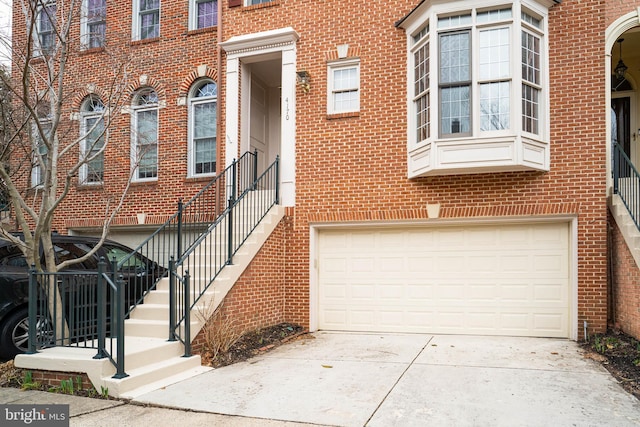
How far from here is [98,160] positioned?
12.4 metres

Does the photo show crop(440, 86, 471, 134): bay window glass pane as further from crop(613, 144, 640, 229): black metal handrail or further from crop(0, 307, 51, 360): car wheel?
crop(0, 307, 51, 360): car wheel

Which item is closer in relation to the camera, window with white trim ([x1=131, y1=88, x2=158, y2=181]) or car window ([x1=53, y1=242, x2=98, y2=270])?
car window ([x1=53, y1=242, x2=98, y2=270])

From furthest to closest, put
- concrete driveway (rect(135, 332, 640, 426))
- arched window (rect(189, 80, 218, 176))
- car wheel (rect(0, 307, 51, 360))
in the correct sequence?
arched window (rect(189, 80, 218, 176)) → car wheel (rect(0, 307, 51, 360)) → concrete driveway (rect(135, 332, 640, 426))

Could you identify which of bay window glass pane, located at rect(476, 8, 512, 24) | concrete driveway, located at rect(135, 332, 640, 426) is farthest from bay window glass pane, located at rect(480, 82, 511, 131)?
concrete driveway, located at rect(135, 332, 640, 426)

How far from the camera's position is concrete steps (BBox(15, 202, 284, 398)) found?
578 centimetres

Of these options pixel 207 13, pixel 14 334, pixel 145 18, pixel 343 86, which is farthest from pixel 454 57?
pixel 14 334

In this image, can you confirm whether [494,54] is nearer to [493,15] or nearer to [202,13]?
[493,15]

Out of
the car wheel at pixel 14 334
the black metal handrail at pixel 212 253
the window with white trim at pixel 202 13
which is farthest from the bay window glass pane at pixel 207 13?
the car wheel at pixel 14 334

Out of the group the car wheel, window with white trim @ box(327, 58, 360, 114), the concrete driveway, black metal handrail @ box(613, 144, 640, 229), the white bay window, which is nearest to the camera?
the concrete driveway

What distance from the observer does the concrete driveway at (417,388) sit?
4910 mm

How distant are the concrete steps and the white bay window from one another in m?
3.75

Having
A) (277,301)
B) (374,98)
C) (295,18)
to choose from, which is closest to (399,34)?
(374,98)

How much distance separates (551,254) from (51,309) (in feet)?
24.7

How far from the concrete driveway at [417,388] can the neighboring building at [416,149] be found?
133cm
